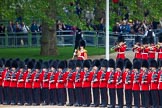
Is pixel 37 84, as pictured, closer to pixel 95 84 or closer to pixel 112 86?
pixel 95 84

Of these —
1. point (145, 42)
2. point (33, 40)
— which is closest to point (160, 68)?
point (145, 42)

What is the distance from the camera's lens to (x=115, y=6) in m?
42.2

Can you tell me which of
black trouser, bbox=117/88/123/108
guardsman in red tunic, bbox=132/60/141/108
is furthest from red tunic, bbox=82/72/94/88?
guardsman in red tunic, bbox=132/60/141/108

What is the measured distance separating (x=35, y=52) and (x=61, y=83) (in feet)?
54.6

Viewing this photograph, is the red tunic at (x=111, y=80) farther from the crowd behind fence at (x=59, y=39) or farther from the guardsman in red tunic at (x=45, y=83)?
the crowd behind fence at (x=59, y=39)

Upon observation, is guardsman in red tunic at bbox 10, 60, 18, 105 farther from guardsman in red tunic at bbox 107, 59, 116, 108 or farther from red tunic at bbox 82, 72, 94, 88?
guardsman in red tunic at bbox 107, 59, 116, 108

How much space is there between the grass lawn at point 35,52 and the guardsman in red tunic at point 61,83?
12018 millimetres

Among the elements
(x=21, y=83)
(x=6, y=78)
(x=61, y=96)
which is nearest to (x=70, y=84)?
(x=61, y=96)

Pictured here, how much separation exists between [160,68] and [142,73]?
0.92 meters

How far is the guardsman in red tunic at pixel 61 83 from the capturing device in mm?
30031

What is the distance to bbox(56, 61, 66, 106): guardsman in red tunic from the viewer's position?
3003 cm

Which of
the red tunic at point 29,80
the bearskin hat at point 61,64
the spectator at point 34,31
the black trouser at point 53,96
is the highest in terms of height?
the spectator at point 34,31

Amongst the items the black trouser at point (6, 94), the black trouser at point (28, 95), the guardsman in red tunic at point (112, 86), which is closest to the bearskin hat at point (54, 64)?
the black trouser at point (28, 95)

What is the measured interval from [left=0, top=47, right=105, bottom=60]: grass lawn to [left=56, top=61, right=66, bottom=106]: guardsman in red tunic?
39.4ft
